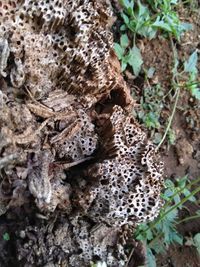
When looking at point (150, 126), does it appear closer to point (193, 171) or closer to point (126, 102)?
point (193, 171)

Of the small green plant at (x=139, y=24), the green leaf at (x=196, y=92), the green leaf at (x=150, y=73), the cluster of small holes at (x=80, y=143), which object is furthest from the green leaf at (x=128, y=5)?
the cluster of small holes at (x=80, y=143)

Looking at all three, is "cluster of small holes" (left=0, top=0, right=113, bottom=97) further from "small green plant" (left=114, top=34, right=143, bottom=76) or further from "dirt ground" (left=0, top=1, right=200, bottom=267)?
"dirt ground" (left=0, top=1, right=200, bottom=267)

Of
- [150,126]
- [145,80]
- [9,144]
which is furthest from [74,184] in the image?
[145,80]

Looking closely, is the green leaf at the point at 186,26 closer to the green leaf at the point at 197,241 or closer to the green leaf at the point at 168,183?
the green leaf at the point at 168,183

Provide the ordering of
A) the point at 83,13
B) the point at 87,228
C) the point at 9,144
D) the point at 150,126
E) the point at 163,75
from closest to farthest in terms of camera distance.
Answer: the point at 9,144 → the point at 83,13 → the point at 87,228 → the point at 150,126 → the point at 163,75

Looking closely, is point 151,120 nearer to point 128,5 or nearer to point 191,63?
point 191,63
